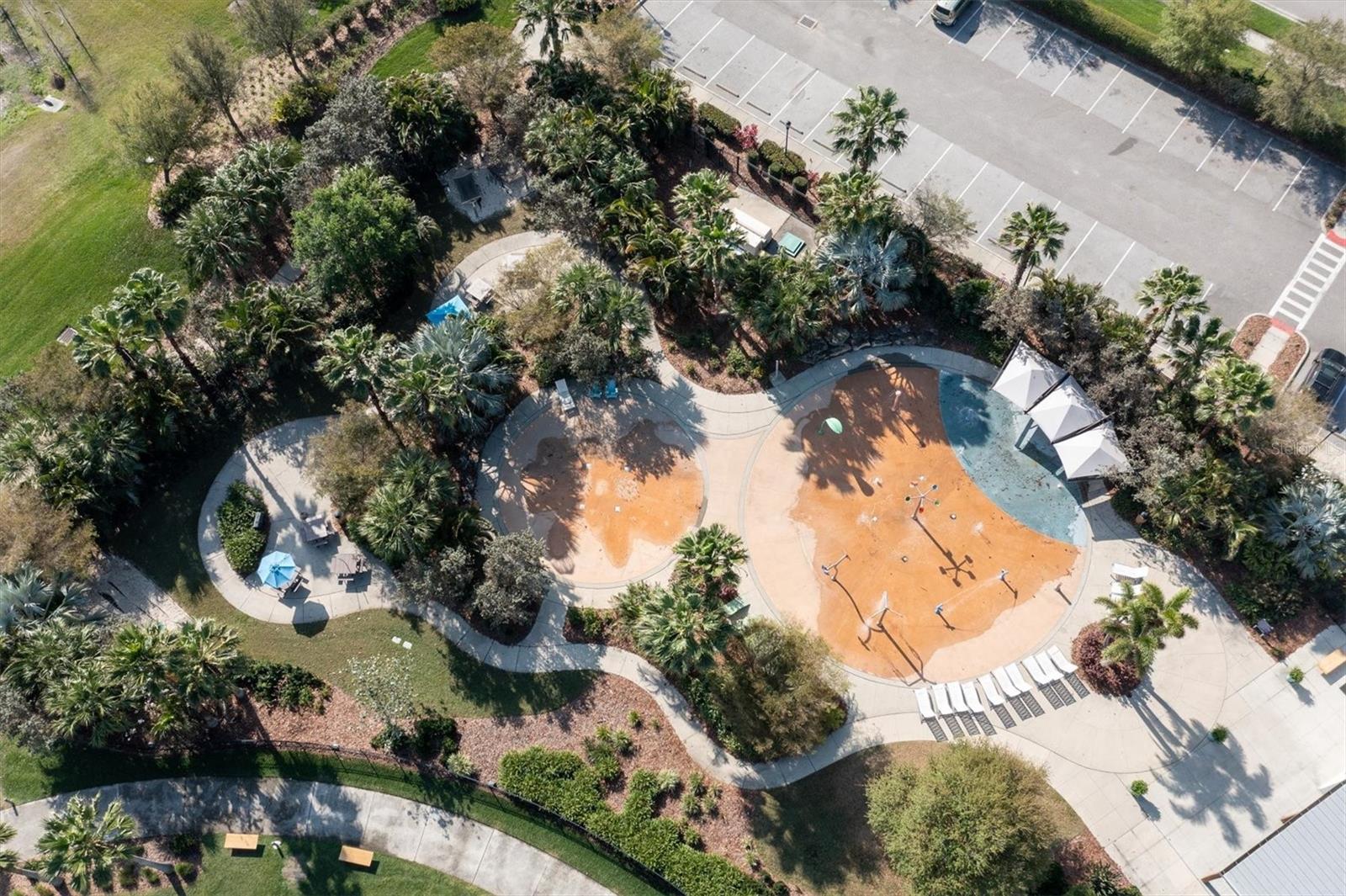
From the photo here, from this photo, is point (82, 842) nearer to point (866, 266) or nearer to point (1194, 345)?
point (866, 266)

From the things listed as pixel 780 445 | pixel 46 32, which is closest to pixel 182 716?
pixel 780 445

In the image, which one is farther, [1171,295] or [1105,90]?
[1105,90]

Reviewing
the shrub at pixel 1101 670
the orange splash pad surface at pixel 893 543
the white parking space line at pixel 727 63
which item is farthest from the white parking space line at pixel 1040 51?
the shrub at pixel 1101 670

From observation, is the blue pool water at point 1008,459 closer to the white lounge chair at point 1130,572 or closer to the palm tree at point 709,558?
the white lounge chair at point 1130,572

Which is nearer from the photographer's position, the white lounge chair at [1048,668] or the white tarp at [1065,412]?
the white lounge chair at [1048,668]

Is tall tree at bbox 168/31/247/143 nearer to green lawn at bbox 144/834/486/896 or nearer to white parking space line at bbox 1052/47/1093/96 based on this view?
green lawn at bbox 144/834/486/896

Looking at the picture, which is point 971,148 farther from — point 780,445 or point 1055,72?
point 780,445

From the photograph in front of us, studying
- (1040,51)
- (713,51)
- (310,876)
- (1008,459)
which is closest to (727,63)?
(713,51)
